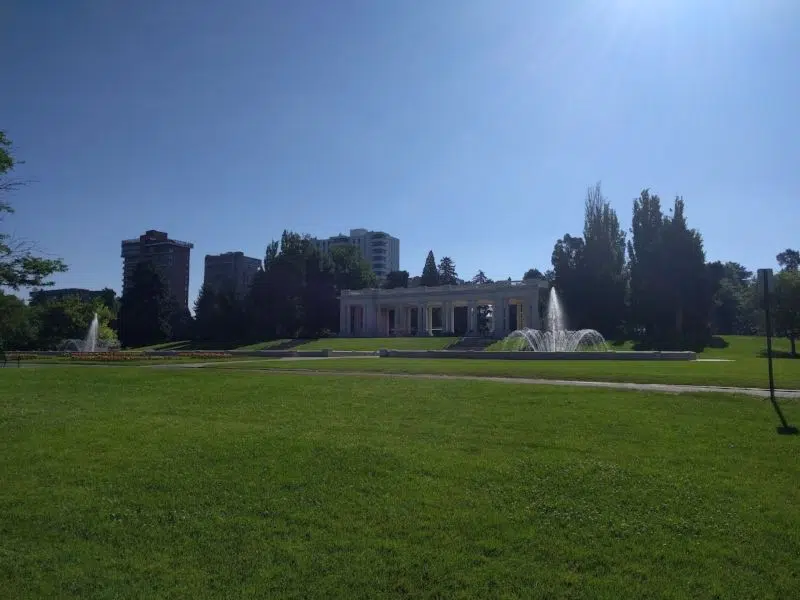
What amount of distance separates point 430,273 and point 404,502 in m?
116

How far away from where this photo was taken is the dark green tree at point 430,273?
401ft

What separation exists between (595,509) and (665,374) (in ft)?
47.4

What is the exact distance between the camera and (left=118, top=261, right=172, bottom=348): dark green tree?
8981 centimetres

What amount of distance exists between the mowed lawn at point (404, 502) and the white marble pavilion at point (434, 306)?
6519 cm

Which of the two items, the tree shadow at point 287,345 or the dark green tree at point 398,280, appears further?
the dark green tree at point 398,280

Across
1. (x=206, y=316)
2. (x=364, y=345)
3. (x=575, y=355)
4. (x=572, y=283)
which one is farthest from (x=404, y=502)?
(x=206, y=316)

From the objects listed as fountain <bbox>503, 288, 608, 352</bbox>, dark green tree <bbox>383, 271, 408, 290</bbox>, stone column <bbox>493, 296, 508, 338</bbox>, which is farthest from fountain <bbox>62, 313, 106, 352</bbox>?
dark green tree <bbox>383, 271, 408, 290</bbox>

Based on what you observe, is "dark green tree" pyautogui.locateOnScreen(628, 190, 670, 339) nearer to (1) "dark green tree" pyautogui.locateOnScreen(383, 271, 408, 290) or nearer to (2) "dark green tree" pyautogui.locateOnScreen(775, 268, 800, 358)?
(2) "dark green tree" pyautogui.locateOnScreen(775, 268, 800, 358)

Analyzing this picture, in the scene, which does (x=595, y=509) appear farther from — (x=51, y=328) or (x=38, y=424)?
(x=51, y=328)

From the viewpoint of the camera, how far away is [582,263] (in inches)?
2803

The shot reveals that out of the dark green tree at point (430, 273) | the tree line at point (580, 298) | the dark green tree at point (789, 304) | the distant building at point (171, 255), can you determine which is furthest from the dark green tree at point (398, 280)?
the dark green tree at point (789, 304)

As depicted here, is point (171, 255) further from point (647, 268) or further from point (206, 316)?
point (647, 268)

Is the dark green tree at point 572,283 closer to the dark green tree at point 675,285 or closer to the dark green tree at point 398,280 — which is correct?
the dark green tree at point 675,285

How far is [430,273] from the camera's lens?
123688mm
